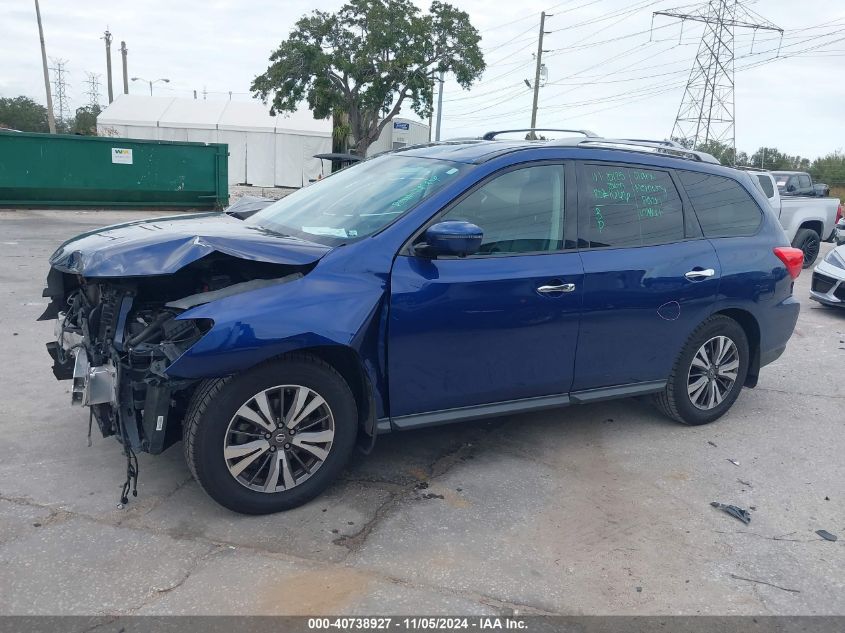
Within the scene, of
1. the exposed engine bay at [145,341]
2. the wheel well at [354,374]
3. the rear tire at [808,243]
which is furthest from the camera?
the rear tire at [808,243]

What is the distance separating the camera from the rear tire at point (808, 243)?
1390cm

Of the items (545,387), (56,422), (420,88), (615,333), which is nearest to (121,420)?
(56,422)

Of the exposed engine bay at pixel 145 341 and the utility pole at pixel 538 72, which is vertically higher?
the utility pole at pixel 538 72

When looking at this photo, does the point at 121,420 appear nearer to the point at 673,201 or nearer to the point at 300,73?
the point at 673,201

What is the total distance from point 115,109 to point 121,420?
33.6 metres

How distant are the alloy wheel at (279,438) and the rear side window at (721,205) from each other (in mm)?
2875

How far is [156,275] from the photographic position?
3299 millimetres

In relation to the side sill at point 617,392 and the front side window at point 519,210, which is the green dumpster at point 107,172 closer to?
the front side window at point 519,210

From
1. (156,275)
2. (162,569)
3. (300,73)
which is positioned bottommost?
(162,569)

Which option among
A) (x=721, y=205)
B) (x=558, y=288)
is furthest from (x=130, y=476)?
(x=721, y=205)

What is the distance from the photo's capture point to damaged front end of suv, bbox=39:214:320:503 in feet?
10.7

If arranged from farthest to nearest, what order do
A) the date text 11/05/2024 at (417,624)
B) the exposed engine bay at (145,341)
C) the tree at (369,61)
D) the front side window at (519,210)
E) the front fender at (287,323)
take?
the tree at (369,61) → the front side window at (519,210) → the exposed engine bay at (145,341) → the front fender at (287,323) → the date text 11/05/2024 at (417,624)

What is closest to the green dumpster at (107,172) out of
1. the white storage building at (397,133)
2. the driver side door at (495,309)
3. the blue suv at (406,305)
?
the blue suv at (406,305)

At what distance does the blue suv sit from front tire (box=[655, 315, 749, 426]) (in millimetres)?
16
